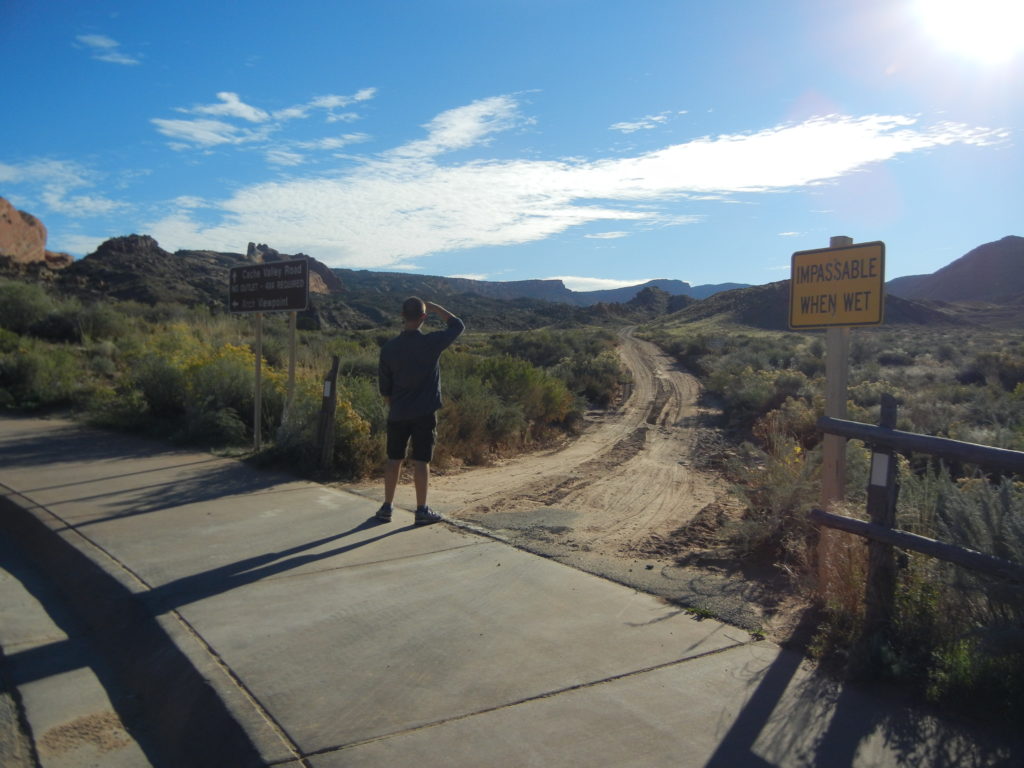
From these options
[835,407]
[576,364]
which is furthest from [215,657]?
[576,364]

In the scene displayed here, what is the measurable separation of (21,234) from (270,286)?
261ft

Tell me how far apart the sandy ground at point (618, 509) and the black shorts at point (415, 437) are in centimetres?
68

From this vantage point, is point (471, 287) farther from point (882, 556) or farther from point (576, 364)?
point (882, 556)

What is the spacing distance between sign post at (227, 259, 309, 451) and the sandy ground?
2.29 meters

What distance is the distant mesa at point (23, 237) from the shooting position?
70.2 meters

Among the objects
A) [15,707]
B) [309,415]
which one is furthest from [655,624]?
[309,415]

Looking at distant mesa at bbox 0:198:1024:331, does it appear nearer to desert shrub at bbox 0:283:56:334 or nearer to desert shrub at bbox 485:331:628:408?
desert shrub at bbox 0:283:56:334

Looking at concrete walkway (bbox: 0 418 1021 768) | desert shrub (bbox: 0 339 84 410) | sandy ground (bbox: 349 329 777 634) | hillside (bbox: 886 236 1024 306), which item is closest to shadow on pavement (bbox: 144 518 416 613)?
concrete walkway (bbox: 0 418 1021 768)

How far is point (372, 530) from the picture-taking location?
6637 millimetres

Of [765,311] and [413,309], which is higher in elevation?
[413,309]

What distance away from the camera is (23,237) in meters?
76.2

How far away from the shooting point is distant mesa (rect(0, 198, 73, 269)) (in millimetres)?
70188

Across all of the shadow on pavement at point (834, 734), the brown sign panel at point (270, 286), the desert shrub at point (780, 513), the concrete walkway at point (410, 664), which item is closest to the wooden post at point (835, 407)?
the desert shrub at point (780, 513)

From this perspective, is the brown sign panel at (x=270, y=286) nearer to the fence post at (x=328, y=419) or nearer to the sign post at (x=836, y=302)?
the fence post at (x=328, y=419)
